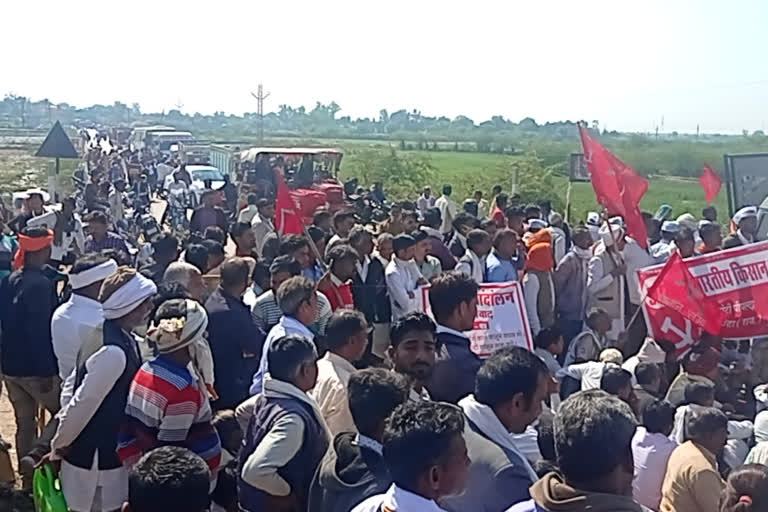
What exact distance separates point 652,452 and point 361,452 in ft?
5.80

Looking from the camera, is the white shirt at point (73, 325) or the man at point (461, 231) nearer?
the white shirt at point (73, 325)

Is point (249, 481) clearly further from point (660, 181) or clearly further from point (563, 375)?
point (660, 181)

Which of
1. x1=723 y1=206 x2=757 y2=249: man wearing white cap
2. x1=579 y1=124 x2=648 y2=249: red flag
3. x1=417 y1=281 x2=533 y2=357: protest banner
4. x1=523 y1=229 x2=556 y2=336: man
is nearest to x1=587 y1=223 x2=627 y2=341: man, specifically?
x1=579 y1=124 x2=648 y2=249: red flag

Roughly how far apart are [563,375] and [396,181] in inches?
1185

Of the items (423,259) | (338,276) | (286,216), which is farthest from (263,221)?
(338,276)

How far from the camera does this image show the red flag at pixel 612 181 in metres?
7.91

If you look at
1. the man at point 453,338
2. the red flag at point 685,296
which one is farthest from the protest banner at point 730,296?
the man at point 453,338

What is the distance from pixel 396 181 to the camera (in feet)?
118

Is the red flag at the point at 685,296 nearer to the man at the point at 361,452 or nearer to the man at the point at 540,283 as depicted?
the man at the point at 540,283

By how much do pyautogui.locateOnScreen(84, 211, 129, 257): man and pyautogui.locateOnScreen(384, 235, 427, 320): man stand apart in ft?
8.25

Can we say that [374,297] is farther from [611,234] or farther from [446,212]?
[446,212]

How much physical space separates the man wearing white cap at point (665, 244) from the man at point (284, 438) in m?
5.27

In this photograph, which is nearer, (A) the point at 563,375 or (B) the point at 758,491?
(B) the point at 758,491

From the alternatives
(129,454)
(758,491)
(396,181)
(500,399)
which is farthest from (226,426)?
(396,181)
